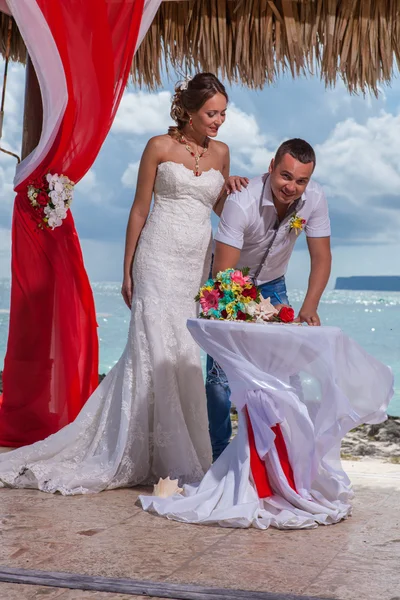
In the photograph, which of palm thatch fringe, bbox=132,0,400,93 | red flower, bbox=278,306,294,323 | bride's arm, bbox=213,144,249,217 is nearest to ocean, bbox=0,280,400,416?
palm thatch fringe, bbox=132,0,400,93

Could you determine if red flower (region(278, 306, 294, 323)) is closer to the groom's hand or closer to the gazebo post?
the groom's hand

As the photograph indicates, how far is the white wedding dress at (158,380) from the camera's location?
3.98 metres

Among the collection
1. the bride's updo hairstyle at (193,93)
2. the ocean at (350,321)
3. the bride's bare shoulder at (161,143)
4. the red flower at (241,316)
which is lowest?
the ocean at (350,321)

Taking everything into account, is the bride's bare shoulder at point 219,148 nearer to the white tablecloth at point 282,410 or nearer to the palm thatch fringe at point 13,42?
the white tablecloth at point 282,410

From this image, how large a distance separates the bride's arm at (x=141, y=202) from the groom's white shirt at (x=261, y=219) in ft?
1.45

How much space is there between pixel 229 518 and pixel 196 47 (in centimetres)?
320

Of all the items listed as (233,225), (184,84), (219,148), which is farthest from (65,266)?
(233,225)

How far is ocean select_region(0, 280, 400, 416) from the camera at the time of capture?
2344 cm

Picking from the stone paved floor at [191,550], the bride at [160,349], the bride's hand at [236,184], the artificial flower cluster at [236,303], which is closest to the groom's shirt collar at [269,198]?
the bride's hand at [236,184]

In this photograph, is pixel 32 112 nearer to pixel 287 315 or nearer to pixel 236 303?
pixel 236 303

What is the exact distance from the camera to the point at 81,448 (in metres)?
4.11

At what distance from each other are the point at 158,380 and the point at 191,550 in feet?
3.89

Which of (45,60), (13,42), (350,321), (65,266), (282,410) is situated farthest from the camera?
(350,321)

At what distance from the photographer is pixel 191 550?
2.91 meters
